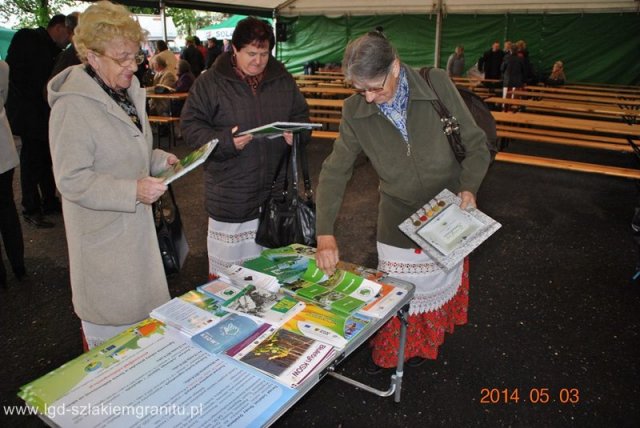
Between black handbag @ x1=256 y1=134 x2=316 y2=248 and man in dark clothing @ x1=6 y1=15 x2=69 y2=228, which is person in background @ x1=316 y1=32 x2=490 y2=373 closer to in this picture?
black handbag @ x1=256 y1=134 x2=316 y2=248

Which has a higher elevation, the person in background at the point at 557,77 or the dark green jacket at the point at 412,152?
the person in background at the point at 557,77

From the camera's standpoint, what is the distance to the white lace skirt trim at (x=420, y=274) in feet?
7.20

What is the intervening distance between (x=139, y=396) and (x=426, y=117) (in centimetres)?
146

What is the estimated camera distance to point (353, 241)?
14.5ft

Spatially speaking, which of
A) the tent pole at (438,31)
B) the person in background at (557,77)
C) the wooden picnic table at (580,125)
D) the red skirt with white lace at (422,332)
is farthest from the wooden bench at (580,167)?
the tent pole at (438,31)

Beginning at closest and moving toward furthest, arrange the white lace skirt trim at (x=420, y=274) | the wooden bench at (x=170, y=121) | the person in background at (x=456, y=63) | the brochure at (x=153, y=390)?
the brochure at (x=153, y=390)
the white lace skirt trim at (x=420, y=274)
the wooden bench at (x=170, y=121)
the person in background at (x=456, y=63)

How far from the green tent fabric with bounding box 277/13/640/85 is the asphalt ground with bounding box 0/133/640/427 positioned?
8626 millimetres

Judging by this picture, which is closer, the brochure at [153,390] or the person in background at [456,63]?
the brochure at [153,390]

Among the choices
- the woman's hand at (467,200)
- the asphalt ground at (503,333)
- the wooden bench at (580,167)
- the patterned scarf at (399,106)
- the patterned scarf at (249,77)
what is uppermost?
the patterned scarf at (249,77)

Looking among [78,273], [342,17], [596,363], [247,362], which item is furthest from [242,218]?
[342,17]

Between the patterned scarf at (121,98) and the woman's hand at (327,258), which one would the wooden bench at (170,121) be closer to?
the patterned scarf at (121,98)

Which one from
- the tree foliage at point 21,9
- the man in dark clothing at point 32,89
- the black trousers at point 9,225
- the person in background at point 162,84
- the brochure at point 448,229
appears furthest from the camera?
the tree foliage at point 21,9

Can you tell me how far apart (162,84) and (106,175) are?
27.6ft

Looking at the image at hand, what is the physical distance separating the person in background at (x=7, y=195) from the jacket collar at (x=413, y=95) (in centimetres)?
263
